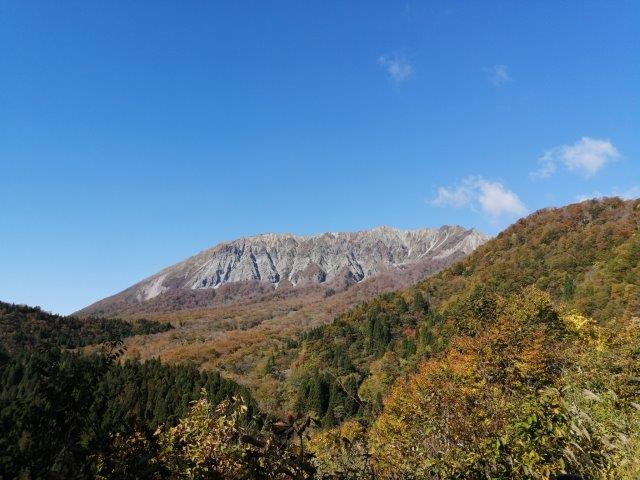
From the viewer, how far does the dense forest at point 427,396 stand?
16.3 feet

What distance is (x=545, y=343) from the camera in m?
43.0

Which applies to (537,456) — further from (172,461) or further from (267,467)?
(172,461)

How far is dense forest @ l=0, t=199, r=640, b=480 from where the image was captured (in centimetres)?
496

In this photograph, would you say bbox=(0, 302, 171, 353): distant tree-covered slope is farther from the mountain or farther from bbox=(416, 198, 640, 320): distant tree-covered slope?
bbox=(416, 198, 640, 320): distant tree-covered slope

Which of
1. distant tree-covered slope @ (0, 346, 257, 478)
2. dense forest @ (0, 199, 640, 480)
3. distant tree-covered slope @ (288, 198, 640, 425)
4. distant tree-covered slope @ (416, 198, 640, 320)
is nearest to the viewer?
distant tree-covered slope @ (0, 346, 257, 478)

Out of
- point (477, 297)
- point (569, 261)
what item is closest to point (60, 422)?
point (477, 297)

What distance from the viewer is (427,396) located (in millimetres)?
11945

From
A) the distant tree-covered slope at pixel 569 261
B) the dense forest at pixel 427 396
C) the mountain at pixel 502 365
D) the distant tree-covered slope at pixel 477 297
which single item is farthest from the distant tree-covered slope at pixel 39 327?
the distant tree-covered slope at pixel 569 261

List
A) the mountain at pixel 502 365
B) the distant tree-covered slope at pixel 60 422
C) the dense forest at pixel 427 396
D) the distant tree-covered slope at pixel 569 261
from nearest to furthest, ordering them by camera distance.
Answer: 1. the distant tree-covered slope at pixel 60 422
2. the dense forest at pixel 427 396
3. the mountain at pixel 502 365
4. the distant tree-covered slope at pixel 569 261

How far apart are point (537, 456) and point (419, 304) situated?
114609 mm

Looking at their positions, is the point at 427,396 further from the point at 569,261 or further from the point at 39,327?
the point at 39,327

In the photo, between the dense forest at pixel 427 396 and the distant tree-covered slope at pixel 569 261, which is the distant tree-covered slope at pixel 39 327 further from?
the distant tree-covered slope at pixel 569 261

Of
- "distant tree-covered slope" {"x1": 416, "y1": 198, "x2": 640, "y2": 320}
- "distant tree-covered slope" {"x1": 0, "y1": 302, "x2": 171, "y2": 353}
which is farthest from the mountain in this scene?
"distant tree-covered slope" {"x1": 0, "y1": 302, "x2": 171, "y2": 353}

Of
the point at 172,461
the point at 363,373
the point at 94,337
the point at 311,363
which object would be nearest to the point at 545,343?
the point at 172,461
